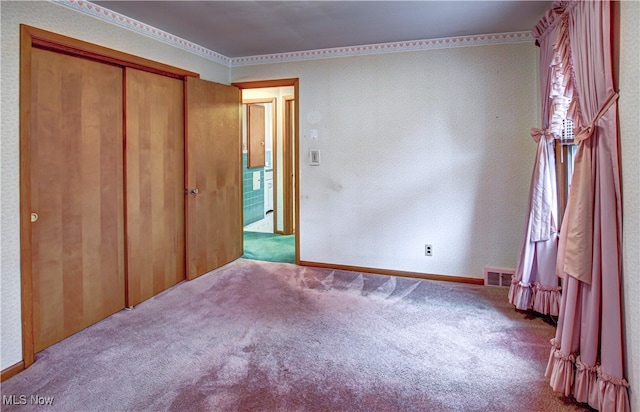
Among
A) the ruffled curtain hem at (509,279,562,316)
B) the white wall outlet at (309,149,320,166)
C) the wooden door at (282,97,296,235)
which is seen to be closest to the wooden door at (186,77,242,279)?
the white wall outlet at (309,149,320,166)

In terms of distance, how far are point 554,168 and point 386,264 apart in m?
1.84

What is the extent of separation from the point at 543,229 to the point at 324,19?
2.38m

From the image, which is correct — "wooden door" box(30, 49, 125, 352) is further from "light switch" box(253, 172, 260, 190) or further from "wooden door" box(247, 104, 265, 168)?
"light switch" box(253, 172, 260, 190)

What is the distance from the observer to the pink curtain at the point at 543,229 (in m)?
3.00

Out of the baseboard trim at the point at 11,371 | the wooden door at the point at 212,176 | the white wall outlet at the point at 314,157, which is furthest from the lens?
the white wall outlet at the point at 314,157

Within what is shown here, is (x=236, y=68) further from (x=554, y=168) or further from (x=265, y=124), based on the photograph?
(x=554, y=168)

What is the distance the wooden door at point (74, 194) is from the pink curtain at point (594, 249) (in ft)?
10.1

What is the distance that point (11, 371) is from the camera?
2312mm

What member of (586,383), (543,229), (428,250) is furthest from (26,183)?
(543,229)

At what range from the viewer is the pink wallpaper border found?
2.98 m

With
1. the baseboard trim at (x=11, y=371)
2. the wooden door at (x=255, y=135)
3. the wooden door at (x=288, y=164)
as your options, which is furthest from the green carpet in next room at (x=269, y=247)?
the baseboard trim at (x=11, y=371)

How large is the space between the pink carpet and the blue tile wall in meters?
3.18

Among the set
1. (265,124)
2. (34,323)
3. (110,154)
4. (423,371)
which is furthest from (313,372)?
(265,124)

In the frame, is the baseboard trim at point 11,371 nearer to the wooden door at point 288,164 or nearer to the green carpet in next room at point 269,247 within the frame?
the green carpet in next room at point 269,247
